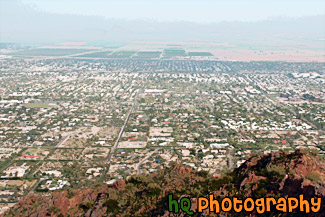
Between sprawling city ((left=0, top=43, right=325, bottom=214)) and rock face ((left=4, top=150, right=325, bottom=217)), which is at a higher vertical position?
rock face ((left=4, top=150, right=325, bottom=217))

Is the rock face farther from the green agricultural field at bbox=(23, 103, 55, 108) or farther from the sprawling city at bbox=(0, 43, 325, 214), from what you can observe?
the green agricultural field at bbox=(23, 103, 55, 108)

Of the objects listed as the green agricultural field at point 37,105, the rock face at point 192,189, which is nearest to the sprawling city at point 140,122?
the green agricultural field at point 37,105

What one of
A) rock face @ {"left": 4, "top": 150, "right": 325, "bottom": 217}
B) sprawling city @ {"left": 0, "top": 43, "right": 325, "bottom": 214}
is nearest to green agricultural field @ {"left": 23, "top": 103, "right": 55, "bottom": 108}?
sprawling city @ {"left": 0, "top": 43, "right": 325, "bottom": 214}

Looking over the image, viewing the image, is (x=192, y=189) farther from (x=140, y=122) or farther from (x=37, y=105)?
(x=37, y=105)

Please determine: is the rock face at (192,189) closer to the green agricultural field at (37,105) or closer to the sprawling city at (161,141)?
the sprawling city at (161,141)

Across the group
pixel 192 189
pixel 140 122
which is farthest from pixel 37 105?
pixel 192 189

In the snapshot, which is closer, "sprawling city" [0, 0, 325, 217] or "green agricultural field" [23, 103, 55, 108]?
"sprawling city" [0, 0, 325, 217]

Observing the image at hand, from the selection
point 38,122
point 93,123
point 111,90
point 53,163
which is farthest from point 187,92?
point 53,163

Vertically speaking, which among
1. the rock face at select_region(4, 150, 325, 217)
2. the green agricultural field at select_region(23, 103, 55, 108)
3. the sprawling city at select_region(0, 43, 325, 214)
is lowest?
the sprawling city at select_region(0, 43, 325, 214)

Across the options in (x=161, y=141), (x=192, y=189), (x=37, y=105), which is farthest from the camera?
(x=37, y=105)

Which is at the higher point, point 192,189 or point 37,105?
point 192,189
